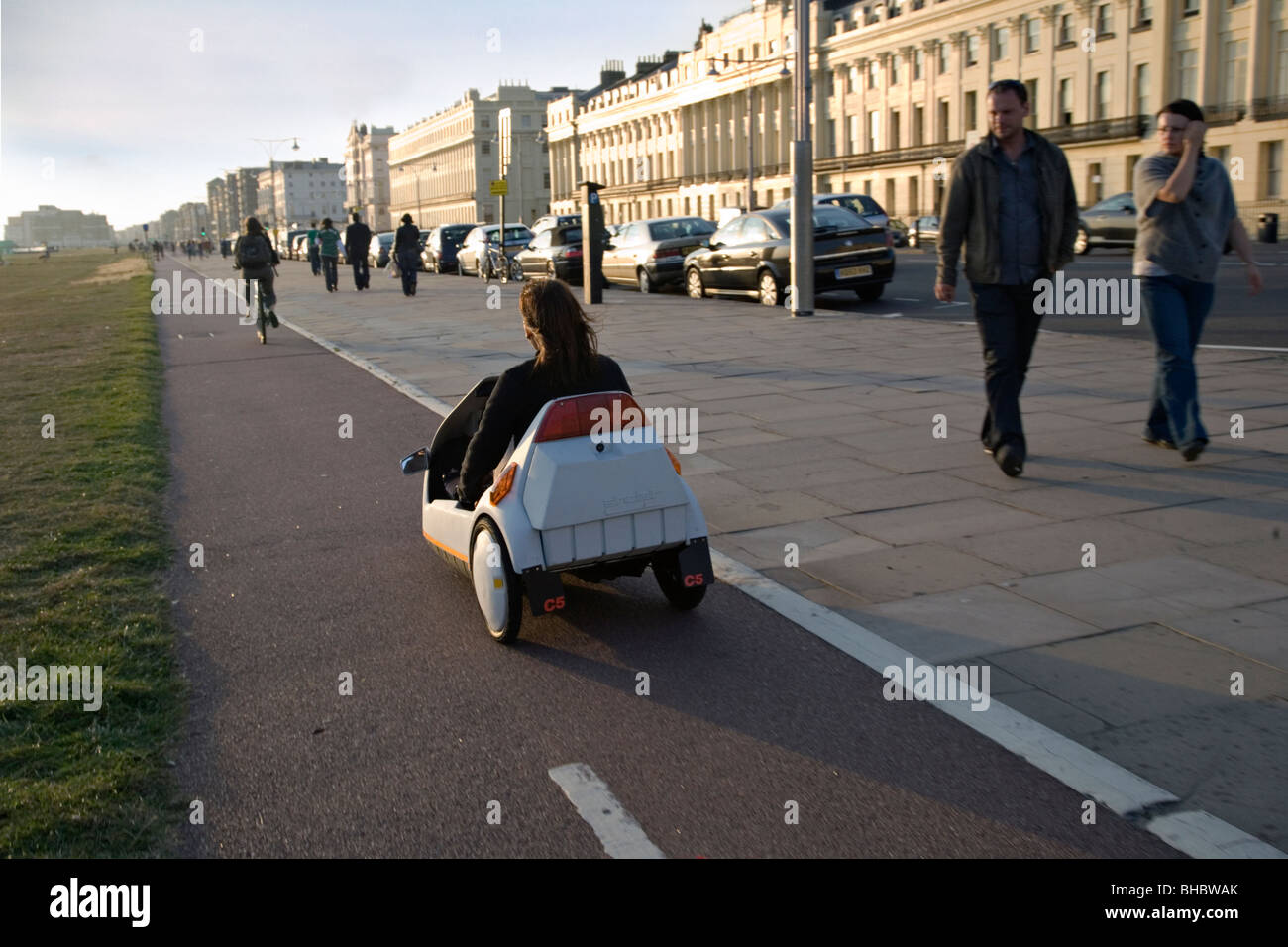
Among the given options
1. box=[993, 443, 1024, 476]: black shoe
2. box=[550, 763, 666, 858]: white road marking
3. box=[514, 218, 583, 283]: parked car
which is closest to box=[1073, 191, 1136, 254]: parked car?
box=[514, 218, 583, 283]: parked car

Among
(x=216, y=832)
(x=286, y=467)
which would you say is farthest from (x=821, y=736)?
(x=286, y=467)

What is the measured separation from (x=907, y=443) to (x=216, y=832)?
5854 mm

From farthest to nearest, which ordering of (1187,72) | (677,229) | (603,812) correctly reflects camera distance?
(1187,72)
(677,229)
(603,812)

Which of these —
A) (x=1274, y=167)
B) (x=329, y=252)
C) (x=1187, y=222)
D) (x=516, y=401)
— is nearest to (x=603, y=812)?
(x=516, y=401)

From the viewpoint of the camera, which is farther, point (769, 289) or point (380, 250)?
point (380, 250)

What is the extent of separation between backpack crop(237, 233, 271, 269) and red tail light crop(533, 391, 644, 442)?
15.4m

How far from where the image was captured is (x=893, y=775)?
11.8 feet

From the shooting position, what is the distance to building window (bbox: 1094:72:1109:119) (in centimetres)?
6178

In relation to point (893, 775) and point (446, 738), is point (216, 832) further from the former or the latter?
point (893, 775)

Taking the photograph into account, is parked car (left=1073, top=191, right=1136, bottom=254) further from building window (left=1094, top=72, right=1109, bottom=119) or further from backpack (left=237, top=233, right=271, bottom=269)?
building window (left=1094, top=72, right=1109, bottom=119)

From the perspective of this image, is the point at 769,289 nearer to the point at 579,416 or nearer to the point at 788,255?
the point at 788,255

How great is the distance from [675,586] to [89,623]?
2.38m

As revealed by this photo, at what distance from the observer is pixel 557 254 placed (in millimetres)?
29359
